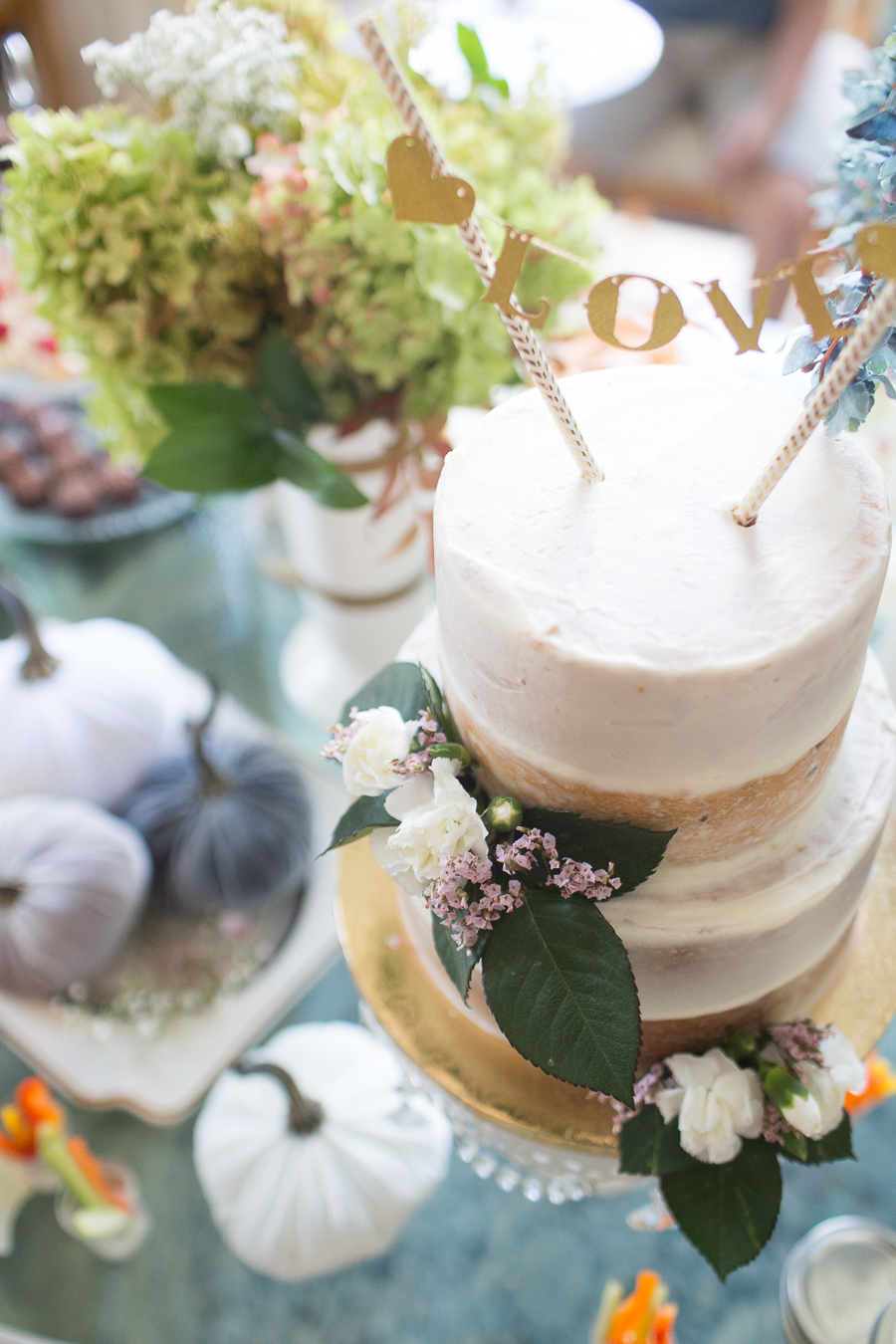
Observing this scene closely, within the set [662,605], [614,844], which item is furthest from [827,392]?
[614,844]

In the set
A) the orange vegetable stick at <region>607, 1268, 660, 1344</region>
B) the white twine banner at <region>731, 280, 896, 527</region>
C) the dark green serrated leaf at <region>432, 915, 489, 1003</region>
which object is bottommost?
the orange vegetable stick at <region>607, 1268, 660, 1344</region>

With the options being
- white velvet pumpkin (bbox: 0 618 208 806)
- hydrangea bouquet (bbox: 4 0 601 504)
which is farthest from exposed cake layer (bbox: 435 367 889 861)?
white velvet pumpkin (bbox: 0 618 208 806)

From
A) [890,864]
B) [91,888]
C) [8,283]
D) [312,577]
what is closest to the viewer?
[890,864]

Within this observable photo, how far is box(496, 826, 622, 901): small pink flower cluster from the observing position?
0.46m

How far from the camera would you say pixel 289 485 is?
3.04 feet

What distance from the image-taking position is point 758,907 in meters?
0.50

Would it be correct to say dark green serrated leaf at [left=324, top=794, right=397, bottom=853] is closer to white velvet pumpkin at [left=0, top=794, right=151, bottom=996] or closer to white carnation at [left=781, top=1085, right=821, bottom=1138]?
white carnation at [left=781, top=1085, right=821, bottom=1138]

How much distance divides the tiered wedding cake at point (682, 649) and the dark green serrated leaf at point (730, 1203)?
7 centimetres

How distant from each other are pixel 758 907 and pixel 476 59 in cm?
75

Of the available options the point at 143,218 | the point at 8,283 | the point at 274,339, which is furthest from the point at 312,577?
the point at 8,283

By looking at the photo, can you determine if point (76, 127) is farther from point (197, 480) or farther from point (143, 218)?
point (197, 480)

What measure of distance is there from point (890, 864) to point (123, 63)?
2.70 ft

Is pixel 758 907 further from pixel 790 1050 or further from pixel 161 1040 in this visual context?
pixel 161 1040

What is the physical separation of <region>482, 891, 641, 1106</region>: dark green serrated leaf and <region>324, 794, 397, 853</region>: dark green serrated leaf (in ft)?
0.28
